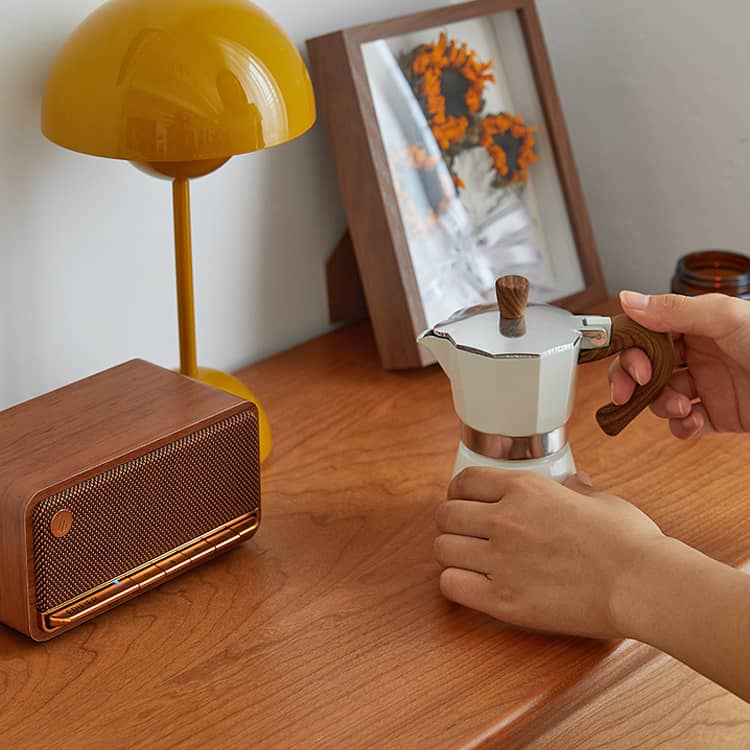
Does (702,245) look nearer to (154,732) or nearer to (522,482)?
(522,482)

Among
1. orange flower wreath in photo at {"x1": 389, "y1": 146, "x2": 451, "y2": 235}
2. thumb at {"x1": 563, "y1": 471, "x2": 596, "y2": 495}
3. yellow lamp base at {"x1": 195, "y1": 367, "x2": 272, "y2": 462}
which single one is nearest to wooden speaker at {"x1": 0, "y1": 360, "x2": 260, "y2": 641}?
yellow lamp base at {"x1": 195, "y1": 367, "x2": 272, "y2": 462}

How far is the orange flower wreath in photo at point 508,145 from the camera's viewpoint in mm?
1220

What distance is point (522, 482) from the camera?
81 centimetres

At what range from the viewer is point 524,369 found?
0.79 metres

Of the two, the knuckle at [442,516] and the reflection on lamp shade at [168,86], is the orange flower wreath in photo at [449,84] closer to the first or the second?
the reflection on lamp shade at [168,86]

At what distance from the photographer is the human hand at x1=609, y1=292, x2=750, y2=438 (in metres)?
0.86

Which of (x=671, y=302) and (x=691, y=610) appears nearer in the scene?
(x=691, y=610)

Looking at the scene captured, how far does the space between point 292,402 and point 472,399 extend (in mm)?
341

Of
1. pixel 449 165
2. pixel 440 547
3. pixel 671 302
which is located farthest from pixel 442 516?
pixel 449 165

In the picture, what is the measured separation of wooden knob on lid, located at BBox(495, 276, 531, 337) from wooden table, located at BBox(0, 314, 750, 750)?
196 mm

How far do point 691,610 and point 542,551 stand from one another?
11cm

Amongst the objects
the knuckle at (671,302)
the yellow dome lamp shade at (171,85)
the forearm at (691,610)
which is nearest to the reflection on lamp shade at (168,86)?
the yellow dome lamp shade at (171,85)

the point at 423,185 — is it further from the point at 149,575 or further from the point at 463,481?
the point at 149,575

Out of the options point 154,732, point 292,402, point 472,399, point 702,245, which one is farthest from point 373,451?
point 702,245
